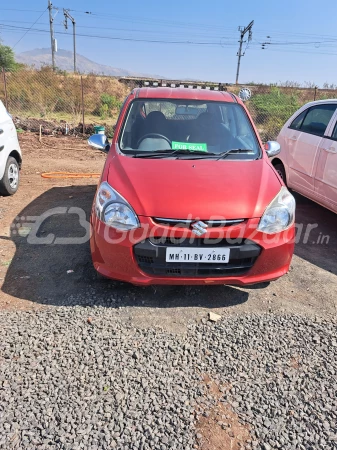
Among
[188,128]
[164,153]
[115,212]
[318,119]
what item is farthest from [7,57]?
[115,212]

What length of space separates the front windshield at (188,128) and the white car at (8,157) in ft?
8.33

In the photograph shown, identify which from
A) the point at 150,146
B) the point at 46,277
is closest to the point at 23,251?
the point at 46,277

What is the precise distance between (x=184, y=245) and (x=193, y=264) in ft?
0.57

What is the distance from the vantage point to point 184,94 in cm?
407

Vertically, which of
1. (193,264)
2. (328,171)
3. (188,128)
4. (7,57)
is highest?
(7,57)

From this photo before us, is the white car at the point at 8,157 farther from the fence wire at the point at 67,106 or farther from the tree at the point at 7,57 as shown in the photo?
the tree at the point at 7,57

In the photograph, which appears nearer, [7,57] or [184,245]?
[184,245]

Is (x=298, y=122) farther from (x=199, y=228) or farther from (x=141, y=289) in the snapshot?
(x=141, y=289)

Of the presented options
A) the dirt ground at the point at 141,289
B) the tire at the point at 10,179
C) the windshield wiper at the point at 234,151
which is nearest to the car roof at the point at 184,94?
the windshield wiper at the point at 234,151

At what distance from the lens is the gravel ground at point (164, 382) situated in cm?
184


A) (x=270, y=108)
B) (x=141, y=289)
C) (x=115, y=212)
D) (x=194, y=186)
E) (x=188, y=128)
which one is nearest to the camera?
(x=115, y=212)

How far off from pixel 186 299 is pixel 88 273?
1.02 meters

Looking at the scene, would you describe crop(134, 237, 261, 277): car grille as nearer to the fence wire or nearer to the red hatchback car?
the red hatchback car

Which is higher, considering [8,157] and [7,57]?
[7,57]
